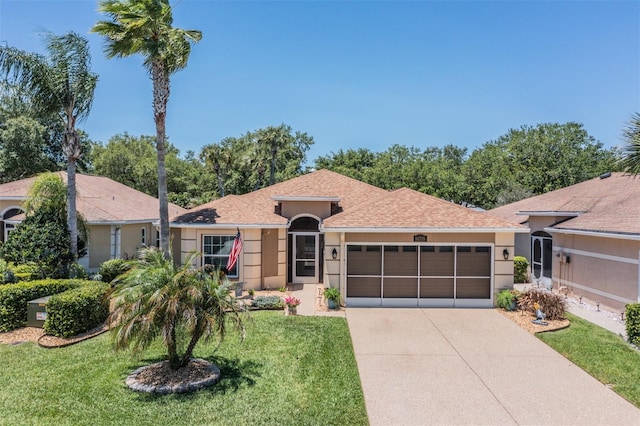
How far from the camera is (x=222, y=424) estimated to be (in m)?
5.98

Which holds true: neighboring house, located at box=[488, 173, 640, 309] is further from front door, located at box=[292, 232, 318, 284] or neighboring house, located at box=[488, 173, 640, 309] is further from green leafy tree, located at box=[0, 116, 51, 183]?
green leafy tree, located at box=[0, 116, 51, 183]

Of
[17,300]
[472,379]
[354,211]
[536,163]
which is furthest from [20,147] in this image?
[536,163]

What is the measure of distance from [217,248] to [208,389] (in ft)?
30.2

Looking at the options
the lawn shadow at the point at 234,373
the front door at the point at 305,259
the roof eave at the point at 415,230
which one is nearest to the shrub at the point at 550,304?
the roof eave at the point at 415,230

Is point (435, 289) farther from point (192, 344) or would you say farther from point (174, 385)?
point (174, 385)

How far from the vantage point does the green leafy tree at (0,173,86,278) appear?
487 inches

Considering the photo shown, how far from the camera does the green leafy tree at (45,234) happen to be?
40.6ft

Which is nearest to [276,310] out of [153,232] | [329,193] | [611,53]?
[329,193]

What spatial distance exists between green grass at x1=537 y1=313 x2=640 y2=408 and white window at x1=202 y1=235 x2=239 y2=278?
11.8 metres

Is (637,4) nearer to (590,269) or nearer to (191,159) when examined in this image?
(590,269)

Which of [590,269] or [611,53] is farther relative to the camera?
[611,53]

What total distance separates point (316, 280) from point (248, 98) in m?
16.4

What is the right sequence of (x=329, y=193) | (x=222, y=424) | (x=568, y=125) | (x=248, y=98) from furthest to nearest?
(x=568, y=125)
(x=248, y=98)
(x=329, y=193)
(x=222, y=424)

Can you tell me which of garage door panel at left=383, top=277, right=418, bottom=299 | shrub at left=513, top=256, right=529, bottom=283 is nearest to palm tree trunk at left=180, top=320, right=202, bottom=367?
garage door panel at left=383, top=277, right=418, bottom=299
